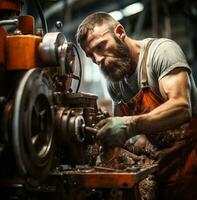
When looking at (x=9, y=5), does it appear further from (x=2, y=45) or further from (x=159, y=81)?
(x=159, y=81)

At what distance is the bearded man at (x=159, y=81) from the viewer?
6.15ft

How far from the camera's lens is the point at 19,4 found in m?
1.55

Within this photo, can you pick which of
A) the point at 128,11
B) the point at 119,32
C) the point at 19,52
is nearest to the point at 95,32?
the point at 119,32

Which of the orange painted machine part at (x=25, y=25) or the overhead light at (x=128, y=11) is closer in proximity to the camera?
the orange painted machine part at (x=25, y=25)

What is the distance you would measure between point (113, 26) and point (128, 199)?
1031 millimetres

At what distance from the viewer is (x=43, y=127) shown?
1348 millimetres

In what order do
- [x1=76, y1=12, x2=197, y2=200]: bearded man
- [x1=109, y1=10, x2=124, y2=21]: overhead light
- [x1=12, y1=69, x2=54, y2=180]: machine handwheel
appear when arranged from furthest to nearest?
[x1=109, y1=10, x2=124, y2=21]: overhead light
[x1=76, y1=12, x2=197, y2=200]: bearded man
[x1=12, y1=69, x2=54, y2=180]: machine handwheel

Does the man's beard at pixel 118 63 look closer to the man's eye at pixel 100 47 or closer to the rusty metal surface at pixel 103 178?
the man's eye at pixel 100 47

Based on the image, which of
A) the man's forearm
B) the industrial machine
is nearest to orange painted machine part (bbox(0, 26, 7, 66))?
the industrial machine

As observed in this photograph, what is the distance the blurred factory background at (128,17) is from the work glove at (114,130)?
2.30 meters

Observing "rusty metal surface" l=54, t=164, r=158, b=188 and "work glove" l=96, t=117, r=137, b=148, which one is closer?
"rusty metal surface" l=54, t=164, r=158, b=188

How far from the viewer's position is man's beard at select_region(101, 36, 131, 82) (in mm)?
2068

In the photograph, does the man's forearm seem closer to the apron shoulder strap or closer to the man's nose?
the apron shoulder strap

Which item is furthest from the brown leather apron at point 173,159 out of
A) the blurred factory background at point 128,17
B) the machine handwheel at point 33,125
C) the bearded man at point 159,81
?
the blurred factory background at point 128,17
